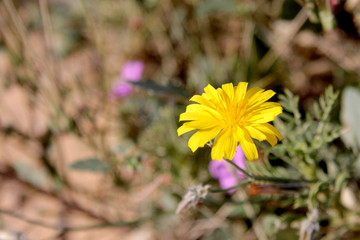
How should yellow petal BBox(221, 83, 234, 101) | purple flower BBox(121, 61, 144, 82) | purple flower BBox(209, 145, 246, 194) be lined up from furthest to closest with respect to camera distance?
purple flower BBox(121, 61, 144, 82)
purple flower BBox(209, 145, 246, 194)
yellow petal BBox(221, 83, 234, 101)

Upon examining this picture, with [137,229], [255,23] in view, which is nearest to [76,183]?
[137,229]

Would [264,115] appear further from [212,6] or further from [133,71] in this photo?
[133,71]

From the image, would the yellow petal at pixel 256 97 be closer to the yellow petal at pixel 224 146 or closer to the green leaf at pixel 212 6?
the yellow petal at pixel 224 146

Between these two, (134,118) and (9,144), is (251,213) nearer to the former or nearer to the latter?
(134,118)

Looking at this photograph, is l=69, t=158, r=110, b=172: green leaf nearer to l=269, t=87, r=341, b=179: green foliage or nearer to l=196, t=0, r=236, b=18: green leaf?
l=269, t=87, r=341, b=179: green foliage

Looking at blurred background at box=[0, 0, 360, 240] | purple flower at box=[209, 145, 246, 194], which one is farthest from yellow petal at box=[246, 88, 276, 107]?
purple flower at box=[209, 145, 246, 194]
